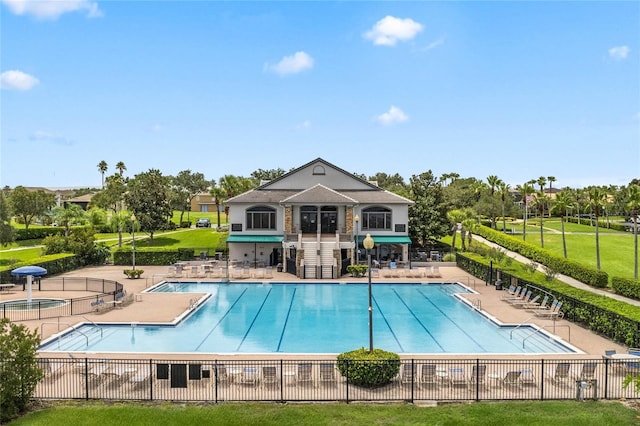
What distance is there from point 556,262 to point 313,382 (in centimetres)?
3300

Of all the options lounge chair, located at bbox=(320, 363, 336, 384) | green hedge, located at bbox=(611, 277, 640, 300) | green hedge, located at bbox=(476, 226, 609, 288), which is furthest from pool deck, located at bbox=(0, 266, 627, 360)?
green hedge, located at bbox=(611, 277, 640, 300)

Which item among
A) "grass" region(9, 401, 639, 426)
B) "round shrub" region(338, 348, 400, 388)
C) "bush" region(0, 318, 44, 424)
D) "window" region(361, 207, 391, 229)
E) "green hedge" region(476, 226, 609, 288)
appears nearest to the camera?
"grass" region(9, 401, 639, 426)

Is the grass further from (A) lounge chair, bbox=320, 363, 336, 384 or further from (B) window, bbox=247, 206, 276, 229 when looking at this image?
(B) window, bbox=247, 206, 276, 229

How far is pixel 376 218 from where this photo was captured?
47000mm

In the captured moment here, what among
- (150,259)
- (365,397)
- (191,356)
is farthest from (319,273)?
(365,397)

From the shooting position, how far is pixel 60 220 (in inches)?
2203

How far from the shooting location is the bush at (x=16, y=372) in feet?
43.6

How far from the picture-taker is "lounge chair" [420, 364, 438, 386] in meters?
15.7

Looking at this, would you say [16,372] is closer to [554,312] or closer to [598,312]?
[598,312]

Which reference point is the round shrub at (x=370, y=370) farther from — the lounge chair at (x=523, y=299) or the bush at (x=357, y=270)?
the bush at (x=357, y=270)

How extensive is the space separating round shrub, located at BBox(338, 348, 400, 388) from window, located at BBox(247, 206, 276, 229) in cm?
3162

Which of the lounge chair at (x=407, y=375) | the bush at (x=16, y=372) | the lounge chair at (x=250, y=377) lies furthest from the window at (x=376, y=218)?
the bush at (x=16, y=372)

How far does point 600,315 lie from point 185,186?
4652 inches

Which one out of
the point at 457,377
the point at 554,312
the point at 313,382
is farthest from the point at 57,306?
the point at 554,312
